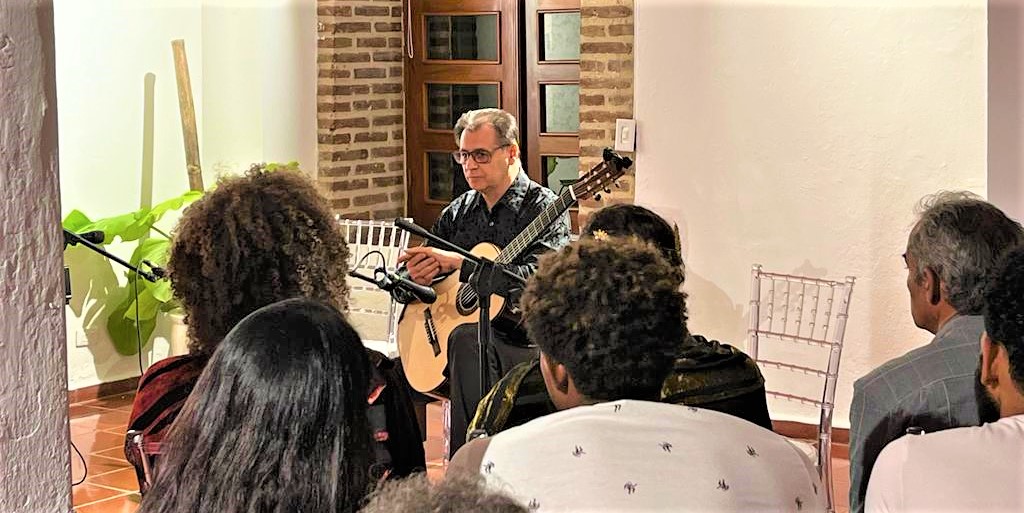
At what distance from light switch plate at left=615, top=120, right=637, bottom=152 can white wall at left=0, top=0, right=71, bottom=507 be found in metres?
4.10

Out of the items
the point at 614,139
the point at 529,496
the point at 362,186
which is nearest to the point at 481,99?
the point at 362,186

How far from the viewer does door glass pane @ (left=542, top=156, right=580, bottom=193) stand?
638cm

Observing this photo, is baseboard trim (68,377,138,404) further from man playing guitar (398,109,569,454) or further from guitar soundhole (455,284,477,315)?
guitar soundhole (455,284,477,315)

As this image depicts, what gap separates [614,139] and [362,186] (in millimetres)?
1686

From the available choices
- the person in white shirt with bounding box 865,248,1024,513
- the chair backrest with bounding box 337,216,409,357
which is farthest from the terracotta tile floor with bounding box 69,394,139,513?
the person in white shirt with bounding box 865,248,1024,513

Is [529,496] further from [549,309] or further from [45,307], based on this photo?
[45,307]

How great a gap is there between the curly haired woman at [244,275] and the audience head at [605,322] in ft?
0.94

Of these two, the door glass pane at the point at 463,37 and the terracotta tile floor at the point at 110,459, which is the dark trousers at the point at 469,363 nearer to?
the terracotta tile floor at the point at 110,459

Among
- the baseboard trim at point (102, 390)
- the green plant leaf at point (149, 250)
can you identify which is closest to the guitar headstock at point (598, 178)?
the green plant leaf at point (149, 250)

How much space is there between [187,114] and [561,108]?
1.71m

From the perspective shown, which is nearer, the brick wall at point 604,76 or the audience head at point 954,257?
the audience head at point 954,257

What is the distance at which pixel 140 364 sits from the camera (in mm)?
6191

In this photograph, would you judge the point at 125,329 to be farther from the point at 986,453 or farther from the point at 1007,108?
the point at 986,453

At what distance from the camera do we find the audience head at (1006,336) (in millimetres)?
1977
